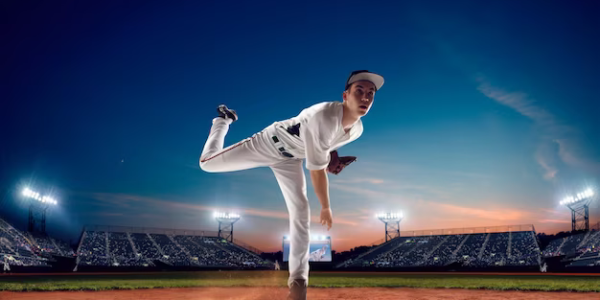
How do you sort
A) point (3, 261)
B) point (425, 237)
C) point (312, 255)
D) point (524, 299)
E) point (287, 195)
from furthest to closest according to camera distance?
point (425, 237), point (312, 255), point (3, 261), point (524, 299), point (287, 195)

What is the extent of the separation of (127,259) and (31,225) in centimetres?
868

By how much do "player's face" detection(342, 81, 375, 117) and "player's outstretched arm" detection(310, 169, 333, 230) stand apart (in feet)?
2.32

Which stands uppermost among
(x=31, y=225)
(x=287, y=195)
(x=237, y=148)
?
(x=237, y=148)

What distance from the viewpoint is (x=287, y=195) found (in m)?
4.16

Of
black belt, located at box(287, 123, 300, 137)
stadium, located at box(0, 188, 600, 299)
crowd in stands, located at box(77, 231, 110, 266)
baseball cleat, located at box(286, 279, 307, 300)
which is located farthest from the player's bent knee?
crowd in stands, located at box(77, 231, 110, 266)

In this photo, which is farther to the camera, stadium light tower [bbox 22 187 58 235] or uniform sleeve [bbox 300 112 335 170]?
stadium light tower [bbox 22 187 58 235]

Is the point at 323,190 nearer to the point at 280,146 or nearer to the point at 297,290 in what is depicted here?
the point at 280,146

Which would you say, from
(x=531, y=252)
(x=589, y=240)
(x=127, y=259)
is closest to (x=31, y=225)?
(x=127, y=259)

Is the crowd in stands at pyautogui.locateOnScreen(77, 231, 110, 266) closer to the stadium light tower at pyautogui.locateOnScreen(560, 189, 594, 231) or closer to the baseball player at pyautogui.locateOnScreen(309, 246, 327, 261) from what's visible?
the baseball player at pyautogui.locateOnScreen(309, 246, 327, 261)

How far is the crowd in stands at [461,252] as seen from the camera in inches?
1137

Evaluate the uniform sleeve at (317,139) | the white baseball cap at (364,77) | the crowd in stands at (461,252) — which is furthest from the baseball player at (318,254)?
the white baseball cap at (364,77)

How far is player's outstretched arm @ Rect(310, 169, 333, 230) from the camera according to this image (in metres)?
3.84

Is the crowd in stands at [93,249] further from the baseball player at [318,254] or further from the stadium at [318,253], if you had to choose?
the baseball player at [318,254]

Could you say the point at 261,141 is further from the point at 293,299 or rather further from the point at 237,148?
the point at 293,299
